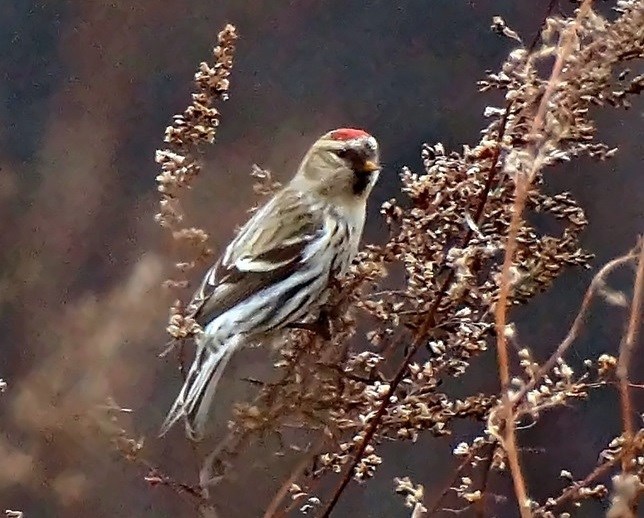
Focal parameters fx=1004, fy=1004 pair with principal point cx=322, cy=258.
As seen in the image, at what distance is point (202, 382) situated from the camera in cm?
87

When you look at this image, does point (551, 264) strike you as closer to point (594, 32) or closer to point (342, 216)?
point (594, 32)

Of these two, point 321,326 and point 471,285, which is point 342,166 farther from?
point 471,285

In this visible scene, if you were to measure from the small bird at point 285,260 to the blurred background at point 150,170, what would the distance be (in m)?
0.07

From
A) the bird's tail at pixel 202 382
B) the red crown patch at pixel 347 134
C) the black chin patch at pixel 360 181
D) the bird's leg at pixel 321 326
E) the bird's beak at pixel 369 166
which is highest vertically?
the red crown patch at pixel 347 134

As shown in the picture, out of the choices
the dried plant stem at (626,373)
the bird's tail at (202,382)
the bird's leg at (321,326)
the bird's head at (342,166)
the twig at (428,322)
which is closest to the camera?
the dried plant stem at (626,373)

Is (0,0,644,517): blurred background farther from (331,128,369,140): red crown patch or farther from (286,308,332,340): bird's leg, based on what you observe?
(286,308,332,340): bird's leg

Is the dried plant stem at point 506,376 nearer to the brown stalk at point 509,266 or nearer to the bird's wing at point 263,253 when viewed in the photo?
the brown stalk at point 509,266

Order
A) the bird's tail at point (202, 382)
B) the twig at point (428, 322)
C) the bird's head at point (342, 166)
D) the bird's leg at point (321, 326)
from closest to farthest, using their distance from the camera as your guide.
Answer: the twig at point (428, 322), the bird's leg at point (321, 326), the bird's tail at point (202, 382), the bird's head at point (342, 166)

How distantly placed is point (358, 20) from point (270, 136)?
0.53 ft

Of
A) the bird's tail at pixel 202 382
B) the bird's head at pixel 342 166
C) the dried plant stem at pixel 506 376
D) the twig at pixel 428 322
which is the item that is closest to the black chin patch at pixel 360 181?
the bird's head at pixel 342 166

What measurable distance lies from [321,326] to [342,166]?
0.30 m

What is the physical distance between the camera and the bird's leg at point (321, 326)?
2.42ft

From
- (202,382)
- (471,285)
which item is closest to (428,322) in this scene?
(471,285)

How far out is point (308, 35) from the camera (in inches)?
43.3
